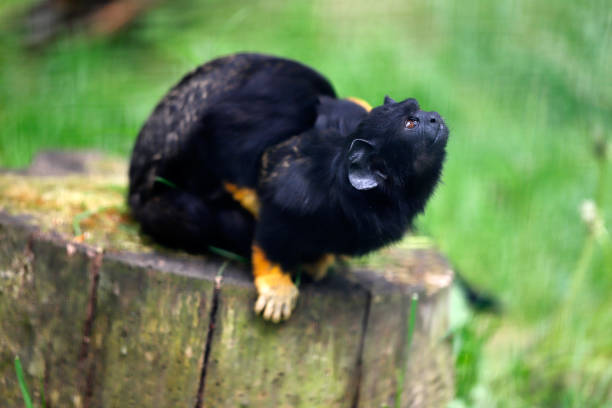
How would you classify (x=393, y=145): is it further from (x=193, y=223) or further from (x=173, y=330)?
(x=173, y=330)

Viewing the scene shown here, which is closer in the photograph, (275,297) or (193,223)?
(275,297)

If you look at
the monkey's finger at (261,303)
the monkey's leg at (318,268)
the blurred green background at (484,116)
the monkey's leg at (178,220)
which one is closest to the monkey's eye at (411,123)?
the monkey's leg at (318,268)

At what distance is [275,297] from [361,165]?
569 mm

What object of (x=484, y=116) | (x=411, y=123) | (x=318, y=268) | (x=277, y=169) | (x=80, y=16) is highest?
(x=411, y=123)

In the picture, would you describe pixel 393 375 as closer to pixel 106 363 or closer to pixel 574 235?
pixel 106 363

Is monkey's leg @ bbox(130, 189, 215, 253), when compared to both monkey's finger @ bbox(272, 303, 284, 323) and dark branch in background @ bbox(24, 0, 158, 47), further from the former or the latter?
dark branch in background @ bbox(24, 0, 158, 47)

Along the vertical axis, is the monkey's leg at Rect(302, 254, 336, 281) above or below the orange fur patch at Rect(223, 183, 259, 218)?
below

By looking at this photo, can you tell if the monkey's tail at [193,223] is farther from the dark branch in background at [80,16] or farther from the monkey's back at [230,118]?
the dark branch in background at [80,16]

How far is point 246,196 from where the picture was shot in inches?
105

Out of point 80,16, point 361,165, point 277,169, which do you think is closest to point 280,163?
point 277,169

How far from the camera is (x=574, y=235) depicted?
471cm

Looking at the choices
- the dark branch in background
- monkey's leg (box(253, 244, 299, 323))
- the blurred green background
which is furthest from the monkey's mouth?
the dark branch in background

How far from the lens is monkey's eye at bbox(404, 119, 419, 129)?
2193 mm

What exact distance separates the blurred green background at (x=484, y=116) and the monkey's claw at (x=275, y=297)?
100 centimetres
